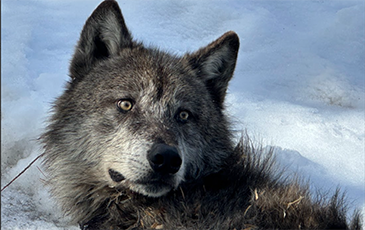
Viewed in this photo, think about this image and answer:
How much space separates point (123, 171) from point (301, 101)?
3578 mm

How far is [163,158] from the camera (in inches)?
125

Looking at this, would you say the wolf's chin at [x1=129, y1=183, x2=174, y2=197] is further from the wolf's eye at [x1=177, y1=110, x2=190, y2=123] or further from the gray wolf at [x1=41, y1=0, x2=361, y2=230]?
the wolf's eye at [x1=177, y1=110, x2=190, y2=123]

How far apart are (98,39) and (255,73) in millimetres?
2967

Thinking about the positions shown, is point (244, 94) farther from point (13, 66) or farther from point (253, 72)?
point (13, 66)

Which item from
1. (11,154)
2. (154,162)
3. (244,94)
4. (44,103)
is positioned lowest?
(11,154)

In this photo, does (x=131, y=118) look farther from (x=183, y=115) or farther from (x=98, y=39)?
(x=98, y=39)

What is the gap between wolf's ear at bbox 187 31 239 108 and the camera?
4250 millimetres

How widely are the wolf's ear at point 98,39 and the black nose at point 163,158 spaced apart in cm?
128

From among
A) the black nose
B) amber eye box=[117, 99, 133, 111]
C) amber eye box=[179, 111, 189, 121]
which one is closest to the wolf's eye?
amber eye box=[179, 111, 189, 121]

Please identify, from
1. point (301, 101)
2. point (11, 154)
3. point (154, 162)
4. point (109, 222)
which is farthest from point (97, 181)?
point (301, 101)

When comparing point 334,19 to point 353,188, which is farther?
point 334,19

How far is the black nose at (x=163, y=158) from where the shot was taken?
316 cm

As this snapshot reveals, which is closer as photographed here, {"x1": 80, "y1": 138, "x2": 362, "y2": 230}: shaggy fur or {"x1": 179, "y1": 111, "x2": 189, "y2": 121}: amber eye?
{"x1": 80, "y1": 138, "x2": 362, "y2": 230}: shaggy fur

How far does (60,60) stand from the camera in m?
6.24
